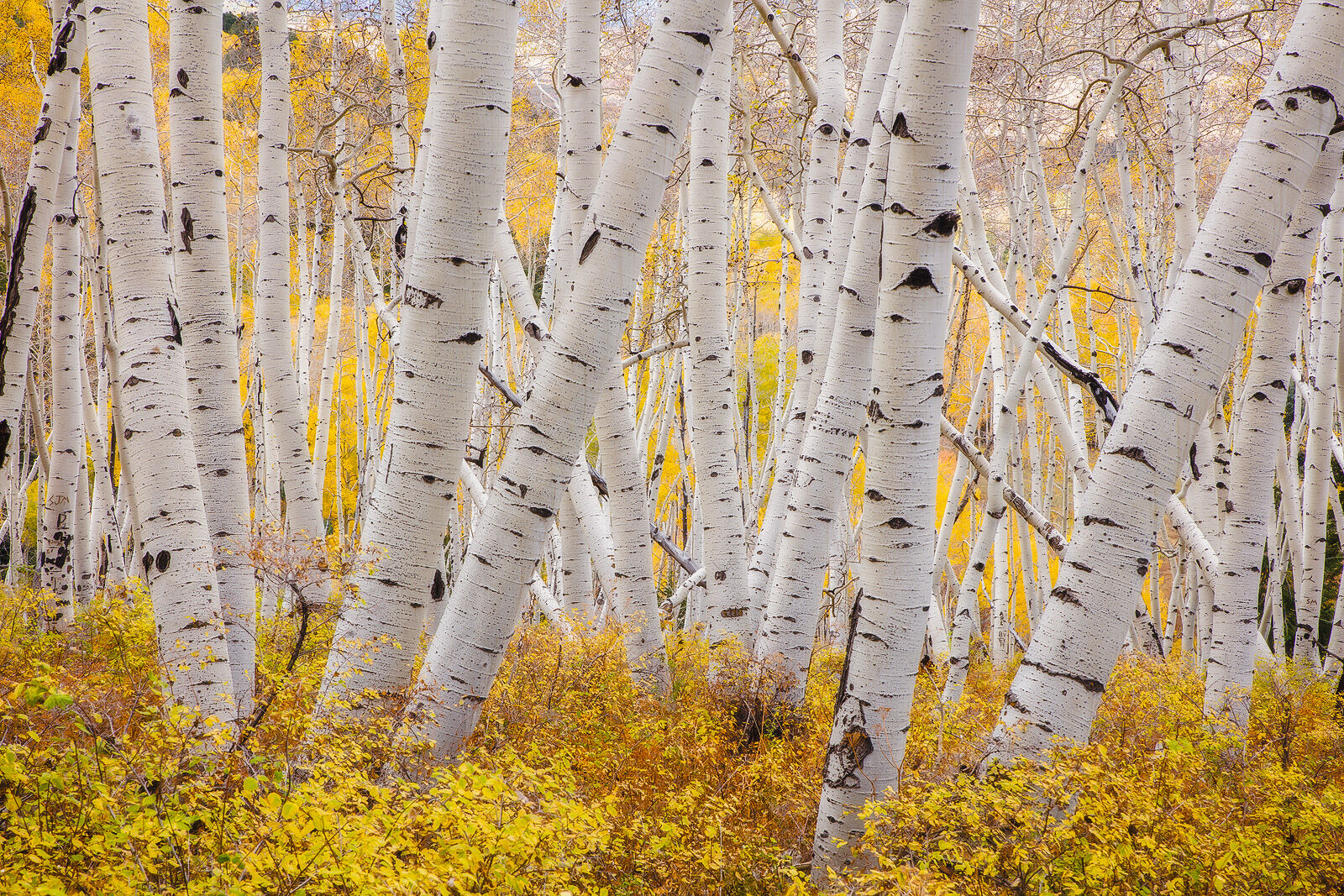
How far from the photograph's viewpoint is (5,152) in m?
8.55

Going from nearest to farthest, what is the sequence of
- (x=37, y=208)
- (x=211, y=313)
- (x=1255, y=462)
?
(x=211, y=313), (x=37, y=208), (x=1255, y=462)

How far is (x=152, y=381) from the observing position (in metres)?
2.51

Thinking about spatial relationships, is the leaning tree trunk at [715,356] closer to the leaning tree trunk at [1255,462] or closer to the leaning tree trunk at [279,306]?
the leaning tree trunk at [279,306]

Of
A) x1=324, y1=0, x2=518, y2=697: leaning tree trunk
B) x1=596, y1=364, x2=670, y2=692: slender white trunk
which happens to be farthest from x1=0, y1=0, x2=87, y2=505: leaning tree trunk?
x1=596, y1=364, x2=670, y2=692: slender white trunk

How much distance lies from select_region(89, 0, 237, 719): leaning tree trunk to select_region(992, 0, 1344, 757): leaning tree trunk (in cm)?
259

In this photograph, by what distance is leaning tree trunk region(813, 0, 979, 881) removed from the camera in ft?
7.48

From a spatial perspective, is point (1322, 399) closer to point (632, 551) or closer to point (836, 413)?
point (836, 413)

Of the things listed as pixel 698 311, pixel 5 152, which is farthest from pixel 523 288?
pixel 5 152

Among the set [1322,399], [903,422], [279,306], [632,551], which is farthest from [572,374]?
[1322,399]

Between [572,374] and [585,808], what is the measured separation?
4.56ft

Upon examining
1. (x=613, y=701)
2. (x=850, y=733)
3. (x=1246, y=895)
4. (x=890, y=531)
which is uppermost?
(x=890, y=531)

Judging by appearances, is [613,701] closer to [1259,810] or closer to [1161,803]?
[1161,803]

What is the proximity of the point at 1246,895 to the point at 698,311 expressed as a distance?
3.53 m

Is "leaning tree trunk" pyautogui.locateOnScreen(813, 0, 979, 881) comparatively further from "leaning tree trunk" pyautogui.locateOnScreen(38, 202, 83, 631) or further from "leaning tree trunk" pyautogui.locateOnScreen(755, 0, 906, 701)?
"leaning tree trunk" pyautogui.locateOnScreen(38, 202, 83, 631)
